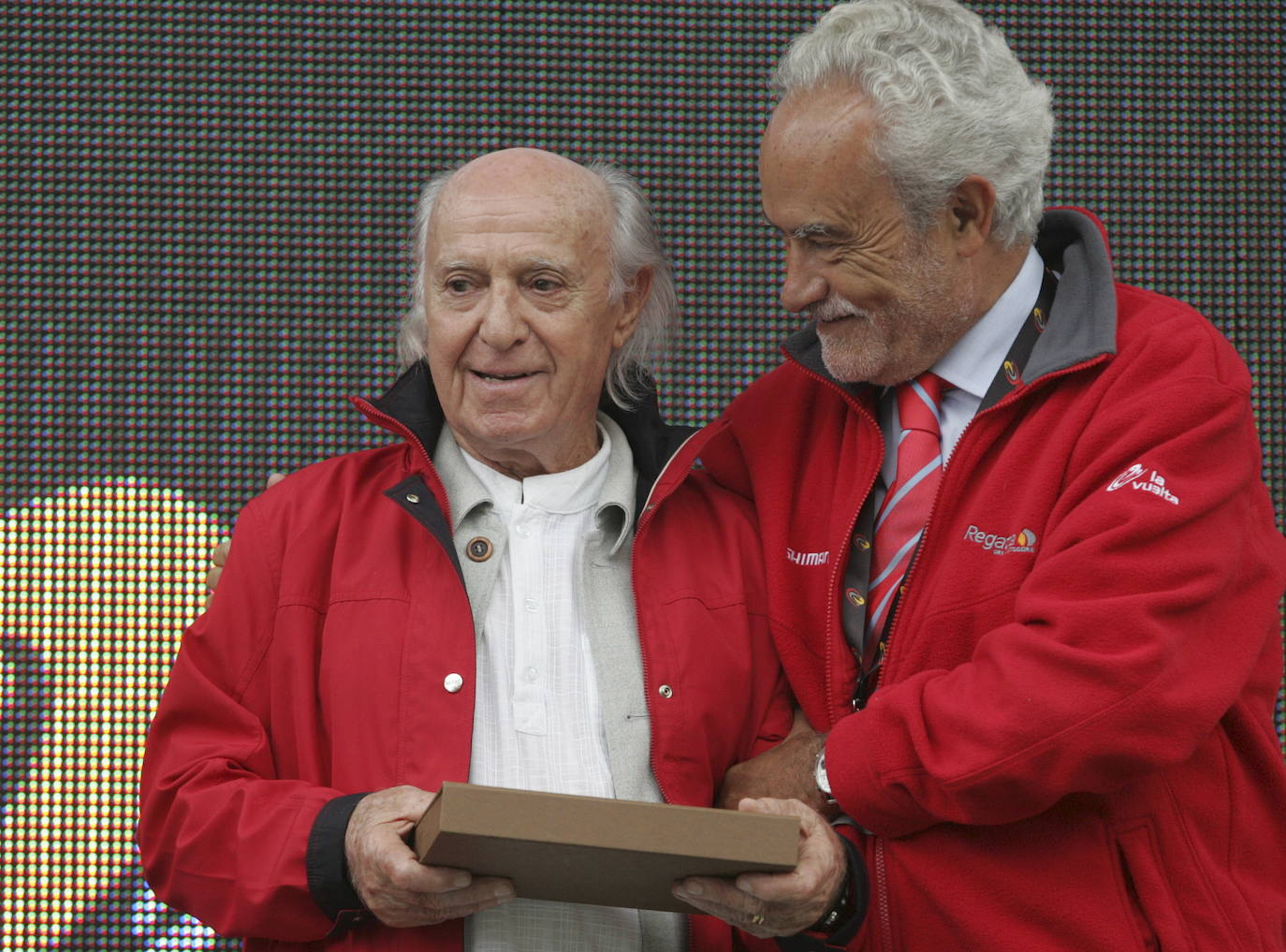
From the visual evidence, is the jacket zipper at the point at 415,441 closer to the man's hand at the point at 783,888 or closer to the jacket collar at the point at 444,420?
the jacket collar at the point at 444,420

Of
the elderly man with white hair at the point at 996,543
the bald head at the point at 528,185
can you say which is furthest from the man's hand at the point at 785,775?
the bald head at the point at 528,185

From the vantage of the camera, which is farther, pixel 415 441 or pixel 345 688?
pixel 415 441

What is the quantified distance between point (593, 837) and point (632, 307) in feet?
3.20

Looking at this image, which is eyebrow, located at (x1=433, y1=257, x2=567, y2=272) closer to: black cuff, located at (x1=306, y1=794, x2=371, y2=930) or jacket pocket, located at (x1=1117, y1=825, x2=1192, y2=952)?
black cuff, located at (x1=306, y1=794, x2=371, y2=930)

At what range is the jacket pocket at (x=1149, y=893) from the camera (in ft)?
5.88

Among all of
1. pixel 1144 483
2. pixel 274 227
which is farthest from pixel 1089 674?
pixel 274 227

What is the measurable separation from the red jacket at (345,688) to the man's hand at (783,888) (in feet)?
0.65

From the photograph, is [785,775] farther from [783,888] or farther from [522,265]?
[522,265]

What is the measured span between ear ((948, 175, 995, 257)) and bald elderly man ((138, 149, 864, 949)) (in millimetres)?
446

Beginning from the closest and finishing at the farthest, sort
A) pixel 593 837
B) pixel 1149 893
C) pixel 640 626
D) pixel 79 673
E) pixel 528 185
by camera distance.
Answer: pixel 593 837, pixel 1149 893, pixel 640 626, pixel 528 185, pixel 79 673

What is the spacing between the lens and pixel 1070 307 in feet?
6.46

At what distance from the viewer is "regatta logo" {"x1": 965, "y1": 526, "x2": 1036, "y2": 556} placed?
1.85 m

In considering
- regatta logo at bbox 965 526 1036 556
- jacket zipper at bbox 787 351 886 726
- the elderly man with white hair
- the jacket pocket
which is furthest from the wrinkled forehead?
the jacket pocket

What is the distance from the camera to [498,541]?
2.04 metres
